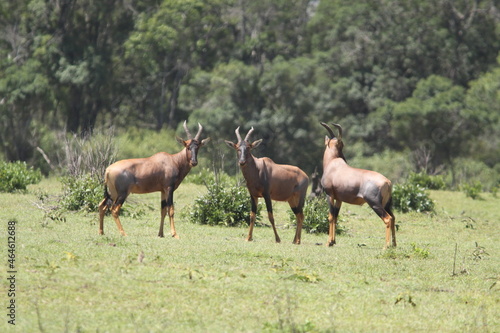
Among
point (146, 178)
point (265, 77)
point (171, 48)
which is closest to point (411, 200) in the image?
point (146, 178)

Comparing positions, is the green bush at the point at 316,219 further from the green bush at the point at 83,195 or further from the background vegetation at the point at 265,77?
the background vegetation at the point at 265,77

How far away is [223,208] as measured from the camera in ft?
60.3

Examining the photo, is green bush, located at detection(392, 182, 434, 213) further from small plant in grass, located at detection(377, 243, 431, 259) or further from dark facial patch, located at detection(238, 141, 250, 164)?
small plant in grass, located at detection(377, 243, 431, 259)

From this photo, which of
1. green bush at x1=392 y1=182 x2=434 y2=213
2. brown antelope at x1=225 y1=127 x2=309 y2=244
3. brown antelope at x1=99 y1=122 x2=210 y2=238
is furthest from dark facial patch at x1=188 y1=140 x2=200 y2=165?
green bush at x1=392 y1=182 x2=434 y2=213

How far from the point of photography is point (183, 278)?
11008 millimetres

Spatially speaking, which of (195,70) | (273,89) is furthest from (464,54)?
(195,70)

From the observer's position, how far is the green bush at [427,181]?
27.0 meters

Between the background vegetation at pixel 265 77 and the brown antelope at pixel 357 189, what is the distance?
24585mm

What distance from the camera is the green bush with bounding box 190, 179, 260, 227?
1823 centimetres

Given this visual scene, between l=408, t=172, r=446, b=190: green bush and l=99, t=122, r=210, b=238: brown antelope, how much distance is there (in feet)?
41.2

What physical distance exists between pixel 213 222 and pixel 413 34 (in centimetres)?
3229

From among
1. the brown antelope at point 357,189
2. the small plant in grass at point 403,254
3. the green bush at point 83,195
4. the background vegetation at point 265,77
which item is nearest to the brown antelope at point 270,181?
the brown antelope at point 357,189

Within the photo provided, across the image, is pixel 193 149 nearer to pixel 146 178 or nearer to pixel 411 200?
pixel 146 178

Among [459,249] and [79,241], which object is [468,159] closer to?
[459,249]
